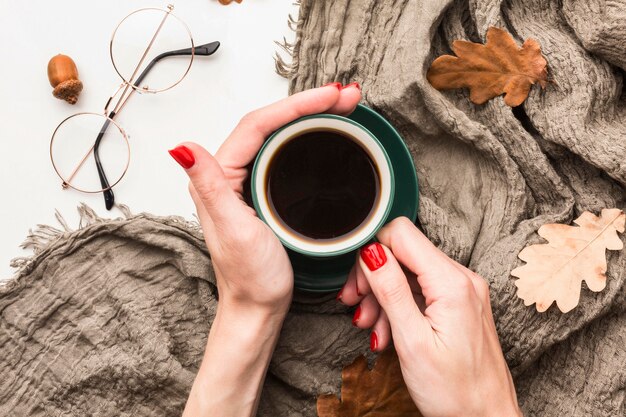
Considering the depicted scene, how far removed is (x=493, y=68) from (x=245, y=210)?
1.61ft

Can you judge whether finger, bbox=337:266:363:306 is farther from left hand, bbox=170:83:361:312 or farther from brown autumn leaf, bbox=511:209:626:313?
brown autumn leaf, bbox=511:209:626:313

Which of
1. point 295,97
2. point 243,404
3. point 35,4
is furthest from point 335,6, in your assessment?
point 243,404

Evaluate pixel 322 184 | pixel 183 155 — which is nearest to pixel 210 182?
pixel 183 155

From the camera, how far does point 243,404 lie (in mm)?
958

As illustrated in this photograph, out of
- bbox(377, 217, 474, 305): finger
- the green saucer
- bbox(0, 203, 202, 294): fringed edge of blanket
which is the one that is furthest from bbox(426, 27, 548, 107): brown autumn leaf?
bbox(0, 203, 202, 294): fringed edge of blanket

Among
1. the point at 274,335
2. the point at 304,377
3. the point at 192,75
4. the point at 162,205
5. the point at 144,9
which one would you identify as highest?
the point at 144,9

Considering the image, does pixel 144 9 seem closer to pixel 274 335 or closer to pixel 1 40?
pixel 1 40

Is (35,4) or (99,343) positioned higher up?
(35,4)

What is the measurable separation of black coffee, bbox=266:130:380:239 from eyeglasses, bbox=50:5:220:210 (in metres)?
0.31

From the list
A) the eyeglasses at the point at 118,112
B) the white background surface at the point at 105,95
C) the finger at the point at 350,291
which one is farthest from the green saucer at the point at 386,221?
the eyeglasses at the point at 118,112

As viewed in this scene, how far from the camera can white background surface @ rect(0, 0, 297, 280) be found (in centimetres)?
111

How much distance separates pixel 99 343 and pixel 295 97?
0.54 meters

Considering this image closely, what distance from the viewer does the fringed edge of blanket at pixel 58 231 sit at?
1.05 meters

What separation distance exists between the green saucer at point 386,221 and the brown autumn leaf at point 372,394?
0.51 ft
